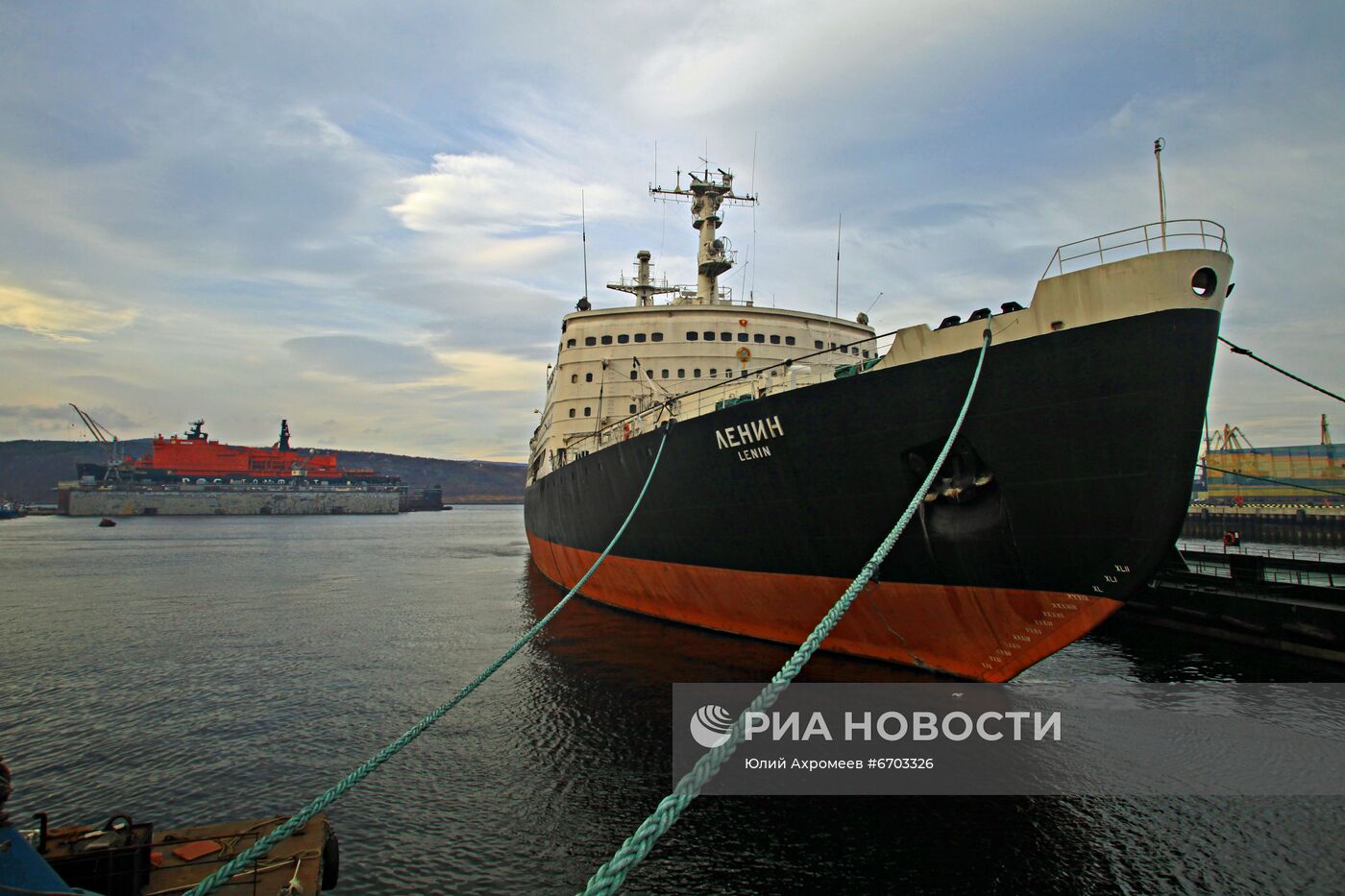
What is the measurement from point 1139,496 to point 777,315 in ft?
39.7

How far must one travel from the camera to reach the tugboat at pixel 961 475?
6758 mm

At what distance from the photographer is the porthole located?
6512mm

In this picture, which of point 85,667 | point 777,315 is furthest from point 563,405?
point 85,667

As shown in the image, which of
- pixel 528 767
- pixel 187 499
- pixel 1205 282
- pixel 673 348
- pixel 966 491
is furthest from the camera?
pixel 187 499

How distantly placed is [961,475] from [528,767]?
243 inches

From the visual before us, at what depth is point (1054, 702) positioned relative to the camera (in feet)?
32.6

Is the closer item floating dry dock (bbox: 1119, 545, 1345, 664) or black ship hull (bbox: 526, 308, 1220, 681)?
black ship hull (bbox: 526, 308, 1220, 681)

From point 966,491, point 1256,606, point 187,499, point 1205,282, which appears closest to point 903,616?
point 966,491

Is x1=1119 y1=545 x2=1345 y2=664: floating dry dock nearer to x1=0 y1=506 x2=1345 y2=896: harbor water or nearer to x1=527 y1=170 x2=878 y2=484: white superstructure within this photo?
x1=0 y1=506 x2=1345 y2=896: harbor water

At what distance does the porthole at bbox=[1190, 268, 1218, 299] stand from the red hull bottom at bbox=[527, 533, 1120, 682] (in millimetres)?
3216

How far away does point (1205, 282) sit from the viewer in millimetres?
6555

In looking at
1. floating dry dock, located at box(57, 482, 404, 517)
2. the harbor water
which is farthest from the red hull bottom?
floating dry dock, located at box(57, 482, 404, 517)

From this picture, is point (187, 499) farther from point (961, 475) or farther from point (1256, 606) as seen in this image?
point (1256, 606)

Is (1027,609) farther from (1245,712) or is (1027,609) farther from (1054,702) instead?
(1245,712)
